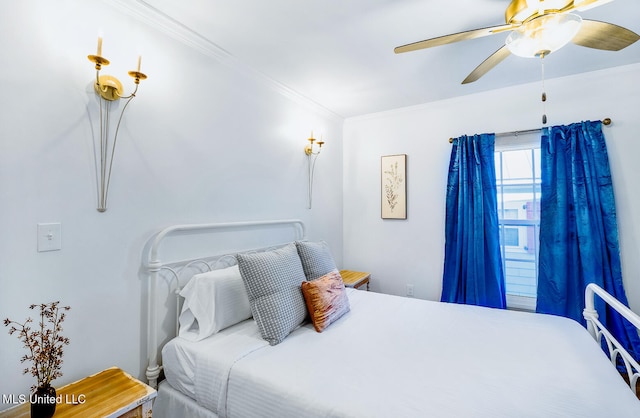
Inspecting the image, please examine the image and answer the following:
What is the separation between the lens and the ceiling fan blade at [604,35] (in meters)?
1.35

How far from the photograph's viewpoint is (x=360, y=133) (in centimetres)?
360

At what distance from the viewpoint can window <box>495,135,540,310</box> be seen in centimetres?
276

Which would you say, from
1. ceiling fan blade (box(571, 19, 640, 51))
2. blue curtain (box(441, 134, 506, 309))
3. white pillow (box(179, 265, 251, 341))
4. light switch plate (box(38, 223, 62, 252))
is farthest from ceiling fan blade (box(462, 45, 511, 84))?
light switch plate (box(38, 223, 62, 252))

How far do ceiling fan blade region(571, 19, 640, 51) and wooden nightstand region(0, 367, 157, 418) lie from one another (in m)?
2.54

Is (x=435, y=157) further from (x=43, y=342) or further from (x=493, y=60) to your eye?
(x=43, y=342)

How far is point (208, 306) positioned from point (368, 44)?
6.46ft

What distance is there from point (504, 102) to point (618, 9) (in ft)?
3.79

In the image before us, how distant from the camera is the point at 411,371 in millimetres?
1315

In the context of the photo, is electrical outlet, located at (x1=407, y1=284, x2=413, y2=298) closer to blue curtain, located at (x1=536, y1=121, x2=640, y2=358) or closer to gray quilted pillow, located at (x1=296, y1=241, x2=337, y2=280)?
blue curtain, located at (x1=536, y1=121, x2=640, y2=358)

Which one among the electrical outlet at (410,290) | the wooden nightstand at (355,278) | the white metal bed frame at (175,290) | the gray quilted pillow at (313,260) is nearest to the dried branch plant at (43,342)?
the white metal bed frame at (175,290)

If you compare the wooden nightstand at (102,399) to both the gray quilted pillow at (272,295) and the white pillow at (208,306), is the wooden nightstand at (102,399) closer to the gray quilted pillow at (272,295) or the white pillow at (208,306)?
the white pillow at (208,306)

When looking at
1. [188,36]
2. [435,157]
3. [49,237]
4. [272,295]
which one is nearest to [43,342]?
[49,237]

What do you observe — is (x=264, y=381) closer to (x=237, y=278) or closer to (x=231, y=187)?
(x=237, y=278)

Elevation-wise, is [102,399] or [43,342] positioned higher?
[43,342]
